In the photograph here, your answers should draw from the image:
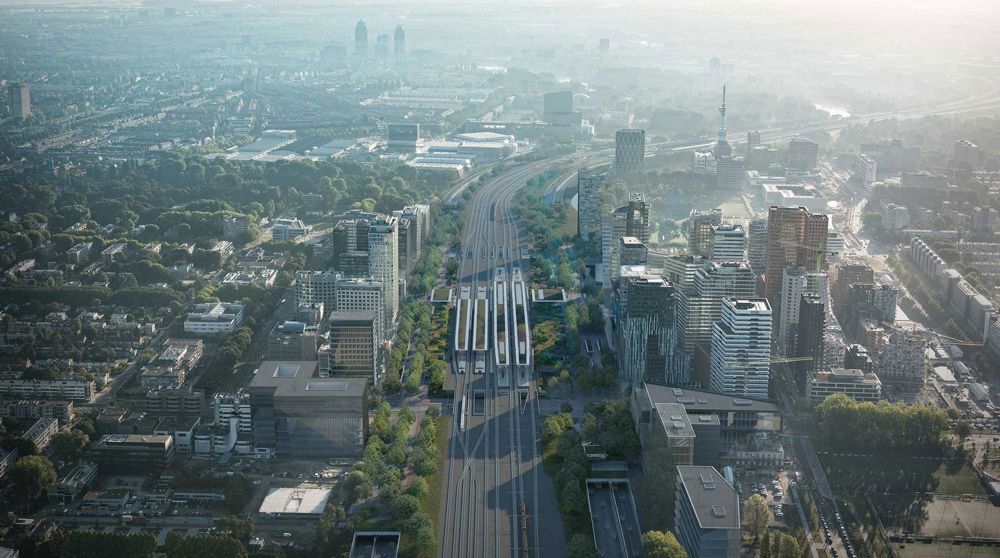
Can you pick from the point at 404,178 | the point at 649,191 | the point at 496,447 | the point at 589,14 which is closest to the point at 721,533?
the point at 496,447

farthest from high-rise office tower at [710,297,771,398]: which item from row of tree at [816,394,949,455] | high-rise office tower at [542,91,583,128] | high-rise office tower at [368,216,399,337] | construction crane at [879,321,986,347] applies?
high-rise office tower at [542,91,583,128]

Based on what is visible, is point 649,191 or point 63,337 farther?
point 649,191

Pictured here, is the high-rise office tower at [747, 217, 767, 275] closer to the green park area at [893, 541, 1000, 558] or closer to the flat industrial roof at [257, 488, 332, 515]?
the green park area at [893, 541, 1000, 558]

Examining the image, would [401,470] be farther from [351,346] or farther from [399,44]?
[399,44]

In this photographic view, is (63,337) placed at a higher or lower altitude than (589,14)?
lower

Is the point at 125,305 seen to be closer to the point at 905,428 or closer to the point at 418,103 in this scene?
the point at 905,428

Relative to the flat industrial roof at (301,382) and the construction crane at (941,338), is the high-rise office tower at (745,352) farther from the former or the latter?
the flat industrial roof at (301,382)

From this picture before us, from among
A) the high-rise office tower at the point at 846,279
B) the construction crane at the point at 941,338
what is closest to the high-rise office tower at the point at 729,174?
the high-rise office tower at the point at 846,279
